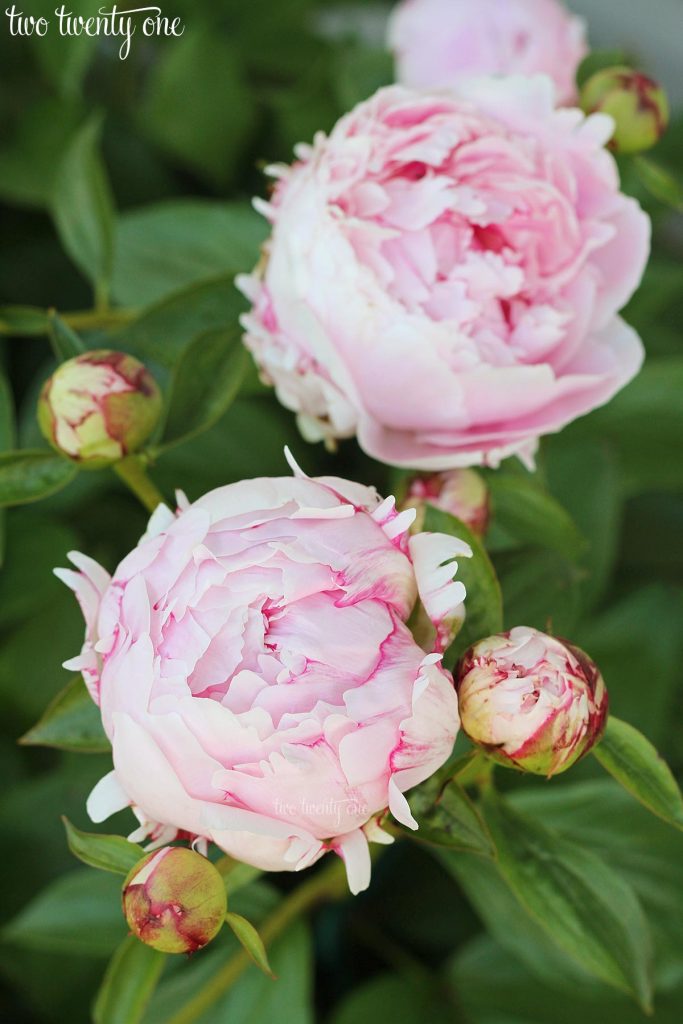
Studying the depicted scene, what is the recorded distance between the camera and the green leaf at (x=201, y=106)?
0.70 metres

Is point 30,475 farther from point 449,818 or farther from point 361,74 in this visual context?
point 361,74

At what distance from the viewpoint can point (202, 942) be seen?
30cm

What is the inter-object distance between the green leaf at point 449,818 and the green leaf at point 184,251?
338mm

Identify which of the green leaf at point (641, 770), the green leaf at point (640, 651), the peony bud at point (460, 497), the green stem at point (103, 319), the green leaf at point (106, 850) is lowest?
the green leaf at point (640, 651)

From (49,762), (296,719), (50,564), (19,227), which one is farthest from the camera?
(19,227)

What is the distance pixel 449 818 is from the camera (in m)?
0.35

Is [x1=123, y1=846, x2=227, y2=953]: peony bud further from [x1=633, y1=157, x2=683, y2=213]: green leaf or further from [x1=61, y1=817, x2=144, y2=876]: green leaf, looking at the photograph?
[x1=633, y1=157, x2=683, y2=213]: green leaf

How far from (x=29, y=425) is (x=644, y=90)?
333mm

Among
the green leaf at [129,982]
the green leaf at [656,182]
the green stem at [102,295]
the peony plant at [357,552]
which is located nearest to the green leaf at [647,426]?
the peony plant at [357,552]

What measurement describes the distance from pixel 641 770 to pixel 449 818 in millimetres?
62

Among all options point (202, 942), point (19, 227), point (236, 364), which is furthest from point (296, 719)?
point (19, 227)

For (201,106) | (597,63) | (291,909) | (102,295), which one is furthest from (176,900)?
(201,106)

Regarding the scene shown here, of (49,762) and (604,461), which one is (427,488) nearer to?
(604,461)

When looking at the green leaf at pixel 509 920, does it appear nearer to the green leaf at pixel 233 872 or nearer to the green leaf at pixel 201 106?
the green leaf at pixel 233 872
